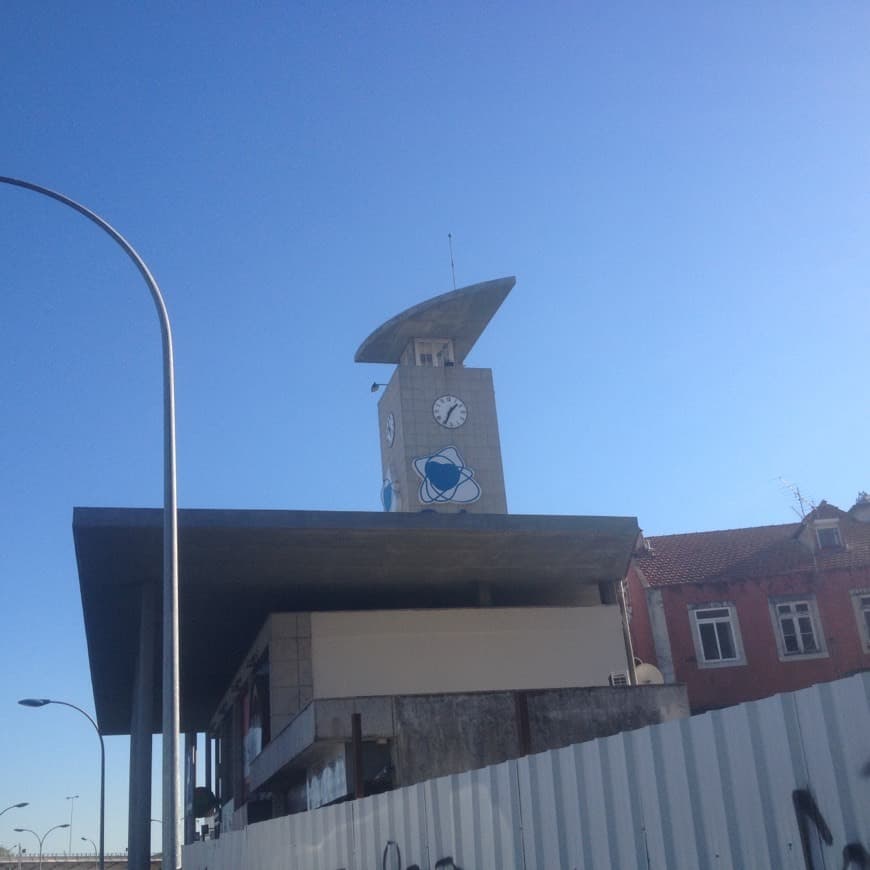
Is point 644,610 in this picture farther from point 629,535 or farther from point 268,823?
point 268,823

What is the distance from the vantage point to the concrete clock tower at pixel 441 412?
5803 centimetres

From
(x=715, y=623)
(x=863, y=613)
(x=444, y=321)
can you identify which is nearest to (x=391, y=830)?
(x=715, y=623)

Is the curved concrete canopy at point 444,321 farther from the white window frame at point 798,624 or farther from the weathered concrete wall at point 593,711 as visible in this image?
the weathered concrete wall at point 593,711

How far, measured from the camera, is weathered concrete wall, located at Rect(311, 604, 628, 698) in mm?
25781

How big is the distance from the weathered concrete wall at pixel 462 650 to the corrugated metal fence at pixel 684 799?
16661mm

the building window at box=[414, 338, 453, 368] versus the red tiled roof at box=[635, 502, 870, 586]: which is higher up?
the building window at box=[414, 338, 453, 368]

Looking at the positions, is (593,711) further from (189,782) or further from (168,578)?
(189,782)

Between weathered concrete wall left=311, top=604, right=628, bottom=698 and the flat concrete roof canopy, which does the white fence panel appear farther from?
weathered concrete wall left=311, top=604, right=628, bottom=698

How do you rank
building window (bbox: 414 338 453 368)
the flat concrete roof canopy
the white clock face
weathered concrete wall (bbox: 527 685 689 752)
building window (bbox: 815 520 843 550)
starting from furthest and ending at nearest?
building window (bbox: 414 338 453 368)
the white clock face
building window (bbox: 815 520 843 550)
the flat concrete roof canopy
weathered concrete wall (bbox: 527 685 689 752)

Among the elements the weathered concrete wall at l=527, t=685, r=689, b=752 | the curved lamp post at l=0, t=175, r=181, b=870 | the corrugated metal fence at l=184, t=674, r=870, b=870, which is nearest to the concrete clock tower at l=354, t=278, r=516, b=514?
the weathered concrete wall at l=527, t=685, r=689, b=752

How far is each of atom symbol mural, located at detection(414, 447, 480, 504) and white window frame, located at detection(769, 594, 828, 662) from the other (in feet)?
71.3

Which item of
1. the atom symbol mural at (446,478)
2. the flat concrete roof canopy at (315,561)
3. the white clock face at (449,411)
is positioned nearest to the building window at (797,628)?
the flat concrete roof canopy at (315,561)

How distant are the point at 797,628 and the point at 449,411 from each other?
25.4 metres

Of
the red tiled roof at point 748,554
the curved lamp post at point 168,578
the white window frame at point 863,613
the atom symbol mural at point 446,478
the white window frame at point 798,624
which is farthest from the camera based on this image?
the atom symbol mural at point 446,478
